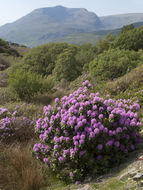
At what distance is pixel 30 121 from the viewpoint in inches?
192

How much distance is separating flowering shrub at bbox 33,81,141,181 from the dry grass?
0.78 feet

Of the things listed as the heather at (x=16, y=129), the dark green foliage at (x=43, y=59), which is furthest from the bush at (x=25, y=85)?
the dark green foliage at (x=43, y=59)

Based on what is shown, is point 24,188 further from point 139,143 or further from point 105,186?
point 139,143

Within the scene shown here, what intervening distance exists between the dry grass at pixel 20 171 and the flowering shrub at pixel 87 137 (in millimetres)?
239

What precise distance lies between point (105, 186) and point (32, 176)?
1.08 m

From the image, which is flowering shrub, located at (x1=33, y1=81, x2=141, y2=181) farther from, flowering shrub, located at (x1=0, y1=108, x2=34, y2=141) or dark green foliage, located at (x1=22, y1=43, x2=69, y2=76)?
dark green foliage, located at (x1=22, y1=43, x2=69, y2=76)

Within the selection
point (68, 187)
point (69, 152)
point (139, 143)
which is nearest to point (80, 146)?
point (69, 152)

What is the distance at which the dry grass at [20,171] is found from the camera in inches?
118

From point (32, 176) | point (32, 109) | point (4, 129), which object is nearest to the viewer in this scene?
point (32, 176)

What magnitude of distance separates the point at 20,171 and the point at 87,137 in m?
1.27

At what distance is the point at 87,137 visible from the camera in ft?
9.29

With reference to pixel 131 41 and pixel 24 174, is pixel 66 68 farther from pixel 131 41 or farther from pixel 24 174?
pixel 24 174

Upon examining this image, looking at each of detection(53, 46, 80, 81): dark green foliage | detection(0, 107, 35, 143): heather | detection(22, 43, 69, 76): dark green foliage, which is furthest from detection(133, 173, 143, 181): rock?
detection(22, 43, 69, 76): dark green foliage

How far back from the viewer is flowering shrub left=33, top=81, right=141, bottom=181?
9.32 feet
